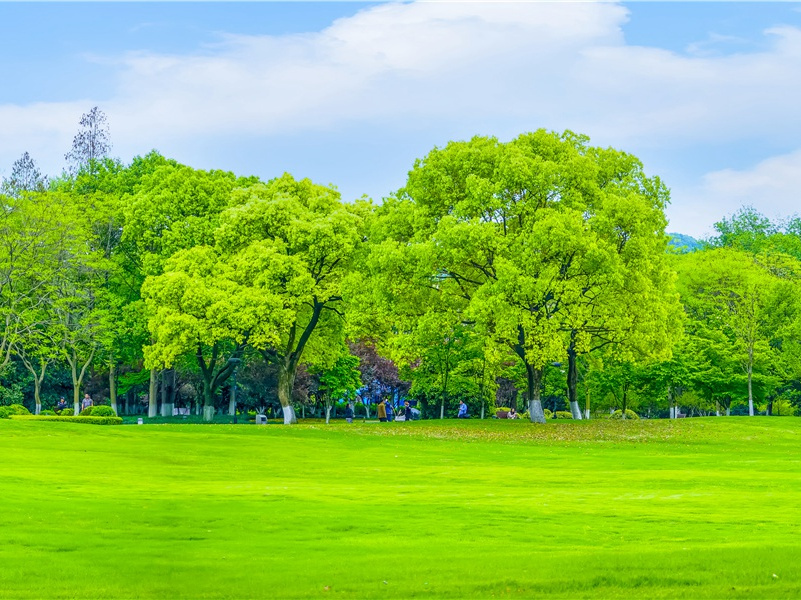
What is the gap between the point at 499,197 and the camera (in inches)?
2142

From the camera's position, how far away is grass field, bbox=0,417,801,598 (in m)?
15.2

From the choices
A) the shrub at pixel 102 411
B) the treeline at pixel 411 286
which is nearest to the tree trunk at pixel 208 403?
the treeline at pixel 411 286

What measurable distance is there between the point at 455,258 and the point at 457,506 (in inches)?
1155

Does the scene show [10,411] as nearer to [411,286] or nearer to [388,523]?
[411,286]

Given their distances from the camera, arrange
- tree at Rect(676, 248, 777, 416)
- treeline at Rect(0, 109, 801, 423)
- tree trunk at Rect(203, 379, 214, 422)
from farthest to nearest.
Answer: tree at Rect(676, 248, 777, 416)
tree trunk at Rect(203, 379, 214, 422)
treeline at Rect(0, 109, 801, 423)

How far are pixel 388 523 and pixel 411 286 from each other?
34.7 metres

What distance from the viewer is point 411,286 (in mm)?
55406

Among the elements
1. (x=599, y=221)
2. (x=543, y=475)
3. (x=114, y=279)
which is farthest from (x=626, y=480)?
(x=114, y=279)

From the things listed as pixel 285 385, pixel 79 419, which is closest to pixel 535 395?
pixel 285 385

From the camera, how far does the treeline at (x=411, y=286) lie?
53.7 meters

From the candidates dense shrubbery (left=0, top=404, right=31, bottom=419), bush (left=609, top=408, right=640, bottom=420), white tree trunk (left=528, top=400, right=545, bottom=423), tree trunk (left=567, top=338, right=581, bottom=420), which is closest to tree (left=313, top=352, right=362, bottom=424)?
tree trunk (left=567, top=338, right=581, bottom=420)

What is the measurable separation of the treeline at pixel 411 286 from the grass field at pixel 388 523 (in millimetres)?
13392

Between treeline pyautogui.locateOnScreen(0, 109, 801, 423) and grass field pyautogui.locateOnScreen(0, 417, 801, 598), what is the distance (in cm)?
1339

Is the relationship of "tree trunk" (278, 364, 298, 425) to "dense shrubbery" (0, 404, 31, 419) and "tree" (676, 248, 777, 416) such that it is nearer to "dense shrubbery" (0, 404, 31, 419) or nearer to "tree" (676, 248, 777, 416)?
"dense shrubbery" (0, 404, 31, 419)
